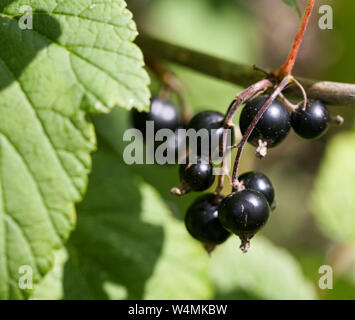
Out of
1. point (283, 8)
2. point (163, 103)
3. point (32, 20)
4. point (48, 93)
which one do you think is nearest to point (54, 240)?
point (48, 93)

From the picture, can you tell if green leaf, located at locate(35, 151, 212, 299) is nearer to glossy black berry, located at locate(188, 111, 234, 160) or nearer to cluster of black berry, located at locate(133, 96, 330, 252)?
cluster of black berry, located at locate(133, 96, 330, 252)

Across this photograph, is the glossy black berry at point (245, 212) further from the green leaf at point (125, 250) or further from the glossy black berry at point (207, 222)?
the green leaf at point (125, 250)

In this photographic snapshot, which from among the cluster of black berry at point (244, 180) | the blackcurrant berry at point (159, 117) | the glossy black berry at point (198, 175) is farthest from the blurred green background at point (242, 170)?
the glossy black berry at point (198, 175)

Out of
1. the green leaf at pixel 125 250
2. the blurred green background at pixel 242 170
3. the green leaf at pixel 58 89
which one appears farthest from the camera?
the blurred green background at pixel 242 170

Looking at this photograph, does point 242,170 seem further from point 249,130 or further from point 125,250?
point 249,130

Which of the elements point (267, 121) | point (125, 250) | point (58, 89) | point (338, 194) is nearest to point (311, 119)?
point (267, 121)

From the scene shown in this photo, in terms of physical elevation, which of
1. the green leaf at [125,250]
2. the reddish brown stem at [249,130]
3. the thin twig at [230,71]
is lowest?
the green leaf at [125,250]
